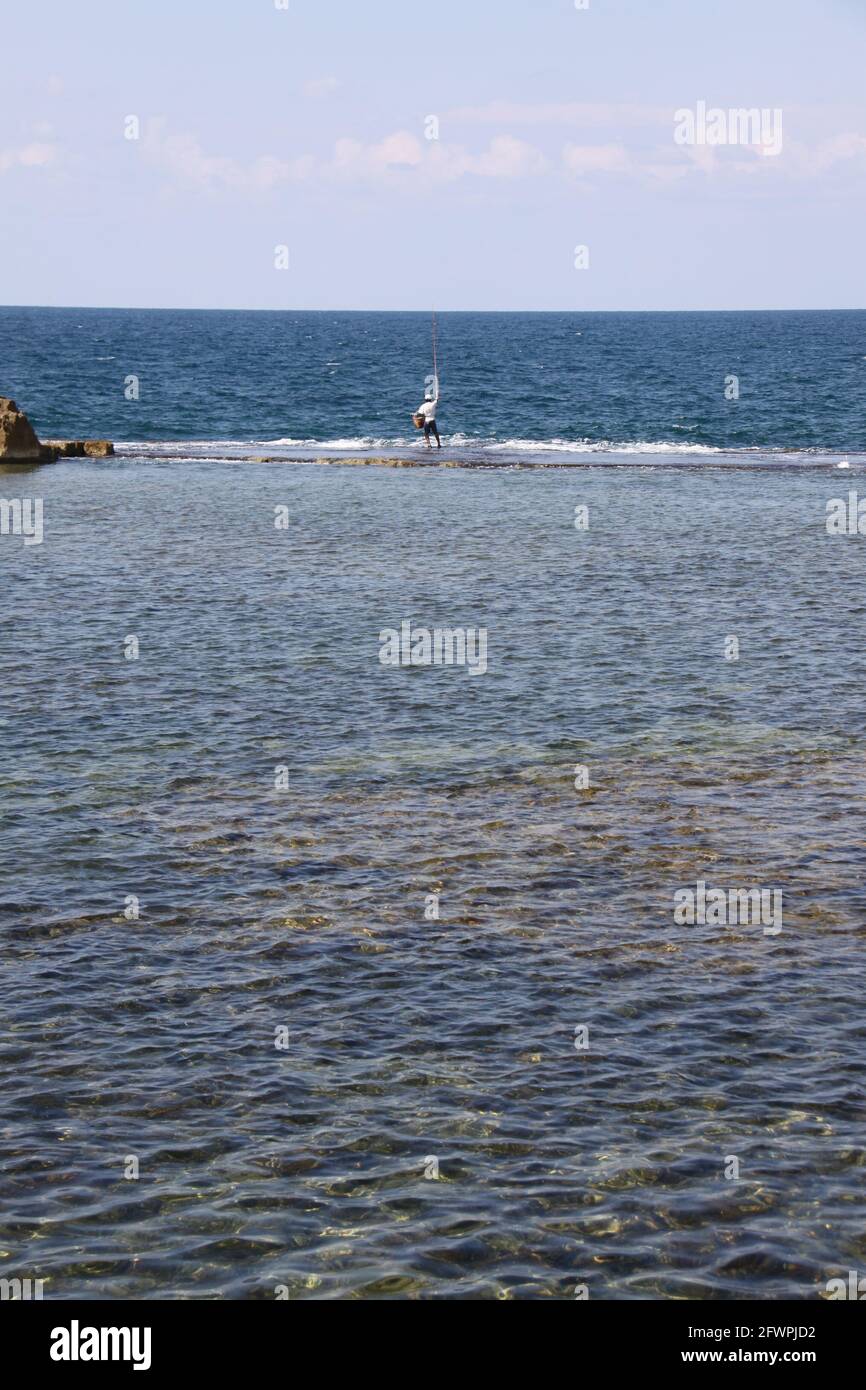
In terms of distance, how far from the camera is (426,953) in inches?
600

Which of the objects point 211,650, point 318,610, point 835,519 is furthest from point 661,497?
point 211,650

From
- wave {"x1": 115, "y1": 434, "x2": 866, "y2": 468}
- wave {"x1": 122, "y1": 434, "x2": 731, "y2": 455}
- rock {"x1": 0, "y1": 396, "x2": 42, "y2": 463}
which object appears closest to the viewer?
rock {"x1": 0, "y1": 396, "x2": 42, "y2": 463}

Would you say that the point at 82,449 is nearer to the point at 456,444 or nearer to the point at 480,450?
the point at 480,450

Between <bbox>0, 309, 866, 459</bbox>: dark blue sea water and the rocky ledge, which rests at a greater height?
<bbox>0, 309, 866, 459</bbox>: dark blue sea water

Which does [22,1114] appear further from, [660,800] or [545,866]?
[660,800]

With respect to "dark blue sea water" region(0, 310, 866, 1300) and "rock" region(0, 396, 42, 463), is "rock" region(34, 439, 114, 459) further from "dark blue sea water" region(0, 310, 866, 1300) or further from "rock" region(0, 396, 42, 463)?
"dark blue sea water" region(0, 310, 866, 1300)

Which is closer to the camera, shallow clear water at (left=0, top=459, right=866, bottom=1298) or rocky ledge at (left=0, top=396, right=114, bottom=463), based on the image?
shallow clear water at (left=0, top=459, right=866, bottom=1298)

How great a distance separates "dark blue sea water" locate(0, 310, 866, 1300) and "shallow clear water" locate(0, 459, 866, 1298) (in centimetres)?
4

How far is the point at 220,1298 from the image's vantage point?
10016 mm

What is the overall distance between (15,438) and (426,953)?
44.4m

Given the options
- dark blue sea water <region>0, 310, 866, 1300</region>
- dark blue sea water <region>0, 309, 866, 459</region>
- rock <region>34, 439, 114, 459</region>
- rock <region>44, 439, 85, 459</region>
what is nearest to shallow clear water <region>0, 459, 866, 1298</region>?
dark blue sea water <region>0, 310, 866, 1300</region>

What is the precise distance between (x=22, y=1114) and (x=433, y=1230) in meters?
3.57

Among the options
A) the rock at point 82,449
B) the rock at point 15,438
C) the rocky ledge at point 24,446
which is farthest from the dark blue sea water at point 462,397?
the rock at point 15,438

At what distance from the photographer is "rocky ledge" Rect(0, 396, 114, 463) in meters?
55.2
